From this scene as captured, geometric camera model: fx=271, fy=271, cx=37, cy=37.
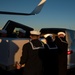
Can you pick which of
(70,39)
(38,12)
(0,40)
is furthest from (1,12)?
(0,40)

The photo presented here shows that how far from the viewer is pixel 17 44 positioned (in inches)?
233

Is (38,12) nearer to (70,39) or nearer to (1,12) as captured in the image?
(1,12)

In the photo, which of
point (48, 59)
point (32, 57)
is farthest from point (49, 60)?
point (32, 57)

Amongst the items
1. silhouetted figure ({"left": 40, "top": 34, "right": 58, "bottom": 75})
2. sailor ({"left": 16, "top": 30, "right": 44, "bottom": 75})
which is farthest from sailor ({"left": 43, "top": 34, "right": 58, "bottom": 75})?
sailor ({"left": 16, "top": 30, "right": 44, "bottom": 75})

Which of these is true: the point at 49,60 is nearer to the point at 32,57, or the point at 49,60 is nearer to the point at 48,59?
the point at 48,59

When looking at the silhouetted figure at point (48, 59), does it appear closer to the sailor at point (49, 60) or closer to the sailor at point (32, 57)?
the sailor at point (49, 60)

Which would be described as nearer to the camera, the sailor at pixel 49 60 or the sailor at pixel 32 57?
the sailor at pixel 32 57

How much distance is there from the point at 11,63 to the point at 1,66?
11.7 inches

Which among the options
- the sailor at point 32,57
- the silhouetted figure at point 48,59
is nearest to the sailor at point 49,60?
Answer: the silhouetted figure at point 48,59

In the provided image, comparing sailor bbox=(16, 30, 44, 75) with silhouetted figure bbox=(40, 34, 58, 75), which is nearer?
sailor bbox=(16, 30, 44, 75)

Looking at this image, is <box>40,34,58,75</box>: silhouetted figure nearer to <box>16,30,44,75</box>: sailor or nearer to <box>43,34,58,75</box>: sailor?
<box>43,34,58,75</box>: sailor

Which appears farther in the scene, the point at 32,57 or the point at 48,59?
the point at 48,59

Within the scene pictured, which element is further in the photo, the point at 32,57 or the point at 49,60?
the point at 49,60

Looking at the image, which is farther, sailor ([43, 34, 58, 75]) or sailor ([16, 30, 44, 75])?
sailor ([43, 34, 58, 75])
